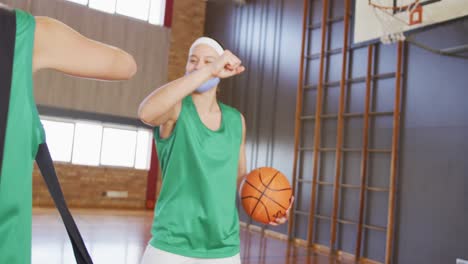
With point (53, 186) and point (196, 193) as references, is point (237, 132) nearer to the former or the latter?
point (196, 193)

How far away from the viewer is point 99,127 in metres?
9.17

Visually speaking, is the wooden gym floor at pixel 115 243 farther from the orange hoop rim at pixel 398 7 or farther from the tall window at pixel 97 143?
the orange hoop rim at pixel 398 7

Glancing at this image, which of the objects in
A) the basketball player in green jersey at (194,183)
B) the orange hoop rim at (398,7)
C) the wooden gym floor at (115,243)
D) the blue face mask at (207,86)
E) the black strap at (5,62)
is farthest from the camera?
the orange hoop rim at (398,7)

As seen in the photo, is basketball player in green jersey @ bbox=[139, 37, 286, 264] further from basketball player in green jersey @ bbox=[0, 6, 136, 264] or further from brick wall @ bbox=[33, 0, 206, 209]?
brick wall @ bbox=[33, 0, 206, 209]

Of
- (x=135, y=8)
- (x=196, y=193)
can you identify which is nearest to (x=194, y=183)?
(x=196, y=193)

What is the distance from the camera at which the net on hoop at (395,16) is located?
16.3ft

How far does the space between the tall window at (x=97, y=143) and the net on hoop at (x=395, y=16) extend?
231 inches

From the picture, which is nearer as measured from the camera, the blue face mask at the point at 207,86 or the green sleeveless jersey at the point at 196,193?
the green sleeveless jersey at the point at 196,193

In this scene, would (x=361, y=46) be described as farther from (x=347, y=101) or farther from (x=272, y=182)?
(x=272, y=182)

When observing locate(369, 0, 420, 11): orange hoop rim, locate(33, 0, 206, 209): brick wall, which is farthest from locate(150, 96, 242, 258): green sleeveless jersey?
locate(33, 0, 206, 209): brick wall

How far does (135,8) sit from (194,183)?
8763mm

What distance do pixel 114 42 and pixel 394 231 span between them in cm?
653

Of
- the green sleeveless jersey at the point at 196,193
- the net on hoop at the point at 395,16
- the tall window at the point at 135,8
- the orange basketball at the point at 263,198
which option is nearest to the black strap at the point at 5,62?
the green sleeveless jersey at the point at 196,193

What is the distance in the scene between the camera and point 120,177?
9359mm
